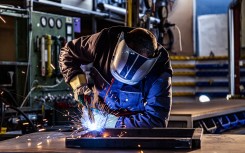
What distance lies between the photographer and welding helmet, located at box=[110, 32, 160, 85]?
3.08 meters

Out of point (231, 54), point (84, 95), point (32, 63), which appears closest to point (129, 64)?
point (84, 95)

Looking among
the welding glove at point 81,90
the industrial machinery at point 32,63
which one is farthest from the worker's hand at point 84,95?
the industrial machinery at point 32,63

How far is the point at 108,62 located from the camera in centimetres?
366

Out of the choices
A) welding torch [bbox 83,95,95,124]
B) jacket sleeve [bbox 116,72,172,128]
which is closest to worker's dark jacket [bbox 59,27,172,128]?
jacket sleeve [bbox 116,72,172,128]

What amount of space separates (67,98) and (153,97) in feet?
12.2

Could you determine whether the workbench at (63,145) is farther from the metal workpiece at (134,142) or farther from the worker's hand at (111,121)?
the worker's hand at (111,121)

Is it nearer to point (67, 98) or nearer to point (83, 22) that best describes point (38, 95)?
point (67, 98)

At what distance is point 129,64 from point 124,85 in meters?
0.47

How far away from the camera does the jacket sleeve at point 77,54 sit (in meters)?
3.87

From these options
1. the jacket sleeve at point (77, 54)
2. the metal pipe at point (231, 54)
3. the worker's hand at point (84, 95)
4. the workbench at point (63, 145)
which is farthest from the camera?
the metal pipe at point (231, 54)

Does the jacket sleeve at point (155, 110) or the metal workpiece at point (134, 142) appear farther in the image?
the jacket sleeve at point (155, 110)

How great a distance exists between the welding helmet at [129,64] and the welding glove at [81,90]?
298 millimetres

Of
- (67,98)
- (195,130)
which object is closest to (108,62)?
(195,130)

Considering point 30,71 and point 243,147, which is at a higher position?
point 30,71
